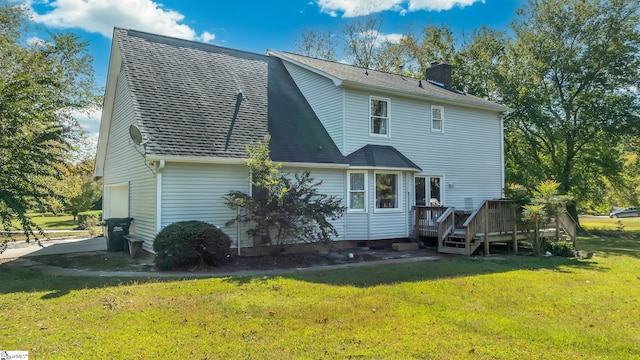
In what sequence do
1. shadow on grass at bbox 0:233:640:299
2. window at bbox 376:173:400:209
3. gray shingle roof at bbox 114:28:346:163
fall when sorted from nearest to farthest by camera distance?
shadow on grass at bbox 0:233:640:299, gray shingle roof at bbox 114:28:346:163, window at bbox 376:173:400:209

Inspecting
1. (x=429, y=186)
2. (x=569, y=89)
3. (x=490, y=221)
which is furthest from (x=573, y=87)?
(x=490, y=221)

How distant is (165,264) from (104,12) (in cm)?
1313

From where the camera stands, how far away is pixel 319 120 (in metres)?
15.6

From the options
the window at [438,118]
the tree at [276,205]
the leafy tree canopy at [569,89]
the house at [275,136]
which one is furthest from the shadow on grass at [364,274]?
the leafy tree canopy at [569,89]

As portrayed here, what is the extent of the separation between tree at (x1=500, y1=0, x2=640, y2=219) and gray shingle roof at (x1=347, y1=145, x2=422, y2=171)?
12.8 metres

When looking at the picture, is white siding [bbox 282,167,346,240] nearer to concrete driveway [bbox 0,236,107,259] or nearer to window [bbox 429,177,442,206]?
window [bbox 429,177,442,206]

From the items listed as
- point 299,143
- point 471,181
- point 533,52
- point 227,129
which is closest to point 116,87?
point 227,129

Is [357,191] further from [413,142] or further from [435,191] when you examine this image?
[435,191]

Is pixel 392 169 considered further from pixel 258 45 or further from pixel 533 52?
pixel 533 52

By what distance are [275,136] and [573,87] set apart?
2035 centimetres

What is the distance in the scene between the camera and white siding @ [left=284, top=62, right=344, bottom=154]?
14602mm

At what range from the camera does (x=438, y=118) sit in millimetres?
17000

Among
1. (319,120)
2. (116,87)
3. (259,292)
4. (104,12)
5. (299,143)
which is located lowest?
(259,292)

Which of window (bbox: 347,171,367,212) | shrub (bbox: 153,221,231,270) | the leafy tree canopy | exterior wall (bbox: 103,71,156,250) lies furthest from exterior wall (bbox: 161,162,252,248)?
the leafy tree canopy
